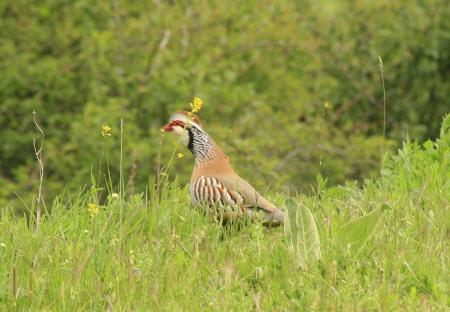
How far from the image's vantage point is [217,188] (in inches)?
275

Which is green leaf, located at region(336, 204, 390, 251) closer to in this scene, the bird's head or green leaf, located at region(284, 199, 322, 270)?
green leaf, located at region(284, 199, 322, 270)

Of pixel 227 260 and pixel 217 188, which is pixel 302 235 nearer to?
pixel 227 260

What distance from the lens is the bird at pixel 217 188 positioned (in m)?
6.62

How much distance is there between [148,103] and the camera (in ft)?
43.8

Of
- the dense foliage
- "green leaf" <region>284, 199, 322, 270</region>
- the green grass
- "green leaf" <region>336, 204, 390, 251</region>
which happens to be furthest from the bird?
the dense foliage

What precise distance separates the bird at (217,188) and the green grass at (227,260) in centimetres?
10

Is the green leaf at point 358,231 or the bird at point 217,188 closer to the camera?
the green leaf at point 358,231

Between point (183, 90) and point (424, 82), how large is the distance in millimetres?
3671

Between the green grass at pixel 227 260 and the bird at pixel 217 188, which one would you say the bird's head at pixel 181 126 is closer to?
the bird at pixel 217 188

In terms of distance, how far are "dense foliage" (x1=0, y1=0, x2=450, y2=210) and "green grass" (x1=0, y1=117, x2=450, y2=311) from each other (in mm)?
5183

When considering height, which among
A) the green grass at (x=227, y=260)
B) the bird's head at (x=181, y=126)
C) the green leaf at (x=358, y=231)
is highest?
the bird's head at (x=181, y=126)

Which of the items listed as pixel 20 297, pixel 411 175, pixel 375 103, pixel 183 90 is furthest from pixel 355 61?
pixel 20 297

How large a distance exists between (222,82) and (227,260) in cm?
813

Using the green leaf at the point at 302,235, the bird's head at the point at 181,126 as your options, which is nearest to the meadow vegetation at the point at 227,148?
the green leaf at the point at 302,235
